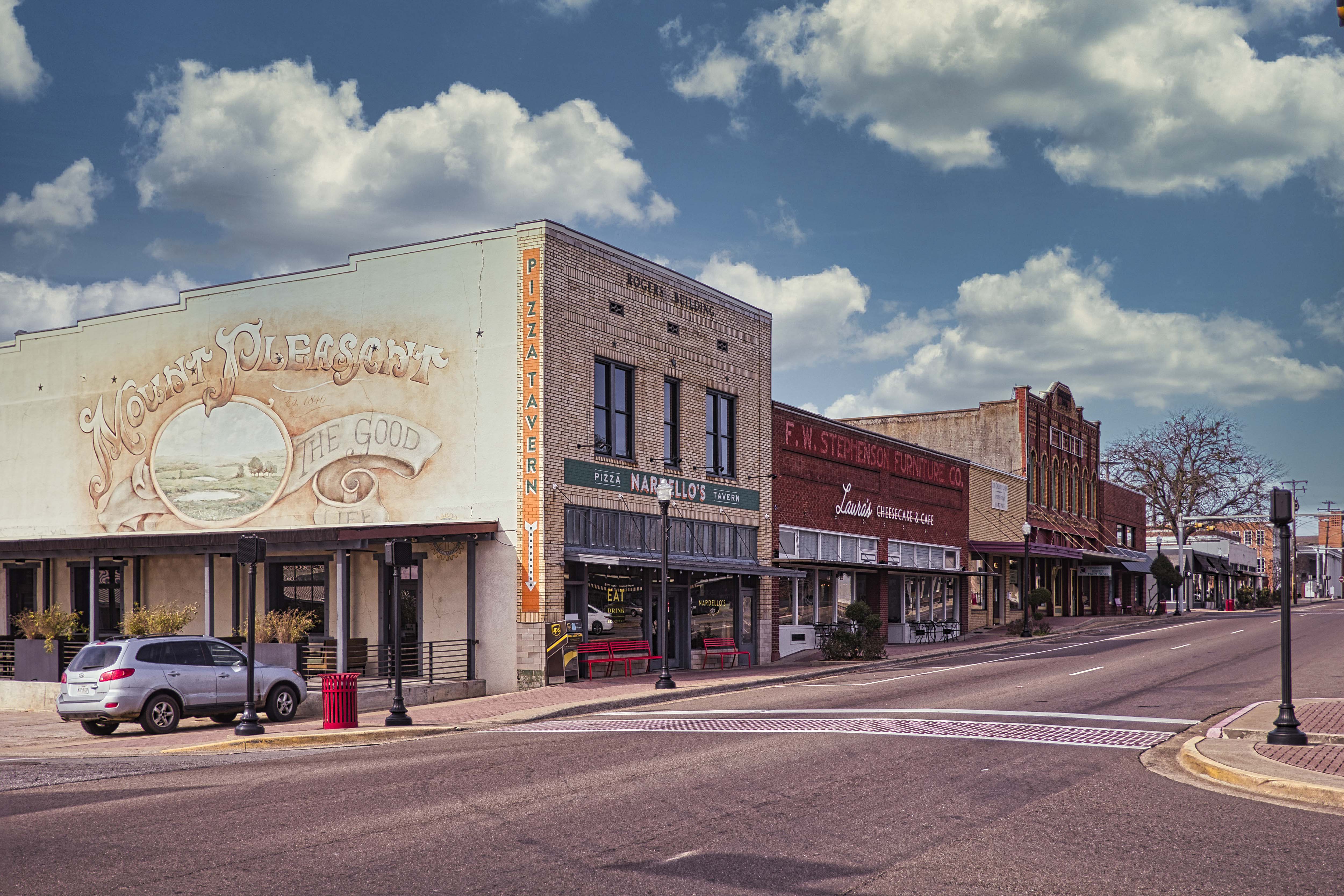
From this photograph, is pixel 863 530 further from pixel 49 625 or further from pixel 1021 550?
pixel 49 625

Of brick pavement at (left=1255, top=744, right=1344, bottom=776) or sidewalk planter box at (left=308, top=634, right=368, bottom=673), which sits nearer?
brick pavement at (left=1255, top=744, right=1344, bottom=776)

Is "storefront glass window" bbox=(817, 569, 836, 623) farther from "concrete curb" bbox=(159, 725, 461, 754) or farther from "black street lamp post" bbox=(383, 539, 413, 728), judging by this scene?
"concrete curb" bbox=(159, 725, 461, 754)

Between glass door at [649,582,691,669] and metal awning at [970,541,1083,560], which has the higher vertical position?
metal awning at [970,541,1083,560]

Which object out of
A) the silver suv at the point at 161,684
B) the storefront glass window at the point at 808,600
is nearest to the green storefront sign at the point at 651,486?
the storefront glass window at the point at 808,600

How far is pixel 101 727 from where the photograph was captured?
64.0 ft

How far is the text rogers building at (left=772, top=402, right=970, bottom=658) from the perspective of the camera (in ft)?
118

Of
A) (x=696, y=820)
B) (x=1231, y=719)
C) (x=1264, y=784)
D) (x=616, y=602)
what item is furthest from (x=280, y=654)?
(x=1264, y=784)

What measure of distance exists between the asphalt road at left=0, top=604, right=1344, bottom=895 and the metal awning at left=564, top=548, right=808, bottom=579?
943cm

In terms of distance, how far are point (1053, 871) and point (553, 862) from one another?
3.23m

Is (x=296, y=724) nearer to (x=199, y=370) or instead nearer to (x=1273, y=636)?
(x=199, y=370)

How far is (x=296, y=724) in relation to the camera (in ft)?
67.1

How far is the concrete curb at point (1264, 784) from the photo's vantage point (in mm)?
10484

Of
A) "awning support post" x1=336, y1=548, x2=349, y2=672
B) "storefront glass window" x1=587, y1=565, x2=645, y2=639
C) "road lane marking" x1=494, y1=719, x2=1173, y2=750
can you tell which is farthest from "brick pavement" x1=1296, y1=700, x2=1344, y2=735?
"awning support post" x1=336, y1=548, x2=349, y2=672

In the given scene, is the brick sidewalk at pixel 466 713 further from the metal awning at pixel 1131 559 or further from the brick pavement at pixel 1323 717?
the metal awning at pixel 1131 559
